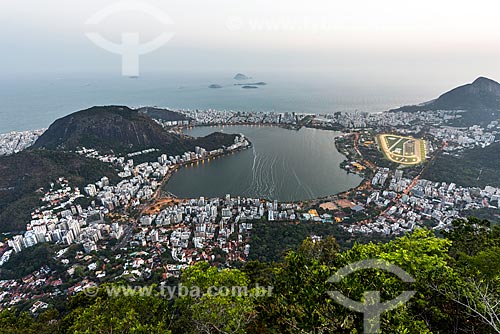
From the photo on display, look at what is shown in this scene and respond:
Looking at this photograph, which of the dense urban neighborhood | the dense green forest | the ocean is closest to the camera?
the dense green forest

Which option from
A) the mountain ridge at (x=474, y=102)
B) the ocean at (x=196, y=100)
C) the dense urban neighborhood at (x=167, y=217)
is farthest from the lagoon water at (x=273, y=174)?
the ocean at (x=196, y=100)

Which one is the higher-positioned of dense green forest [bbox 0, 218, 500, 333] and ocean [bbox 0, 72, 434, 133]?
ocean [bbox 0, 72, 434, 133]

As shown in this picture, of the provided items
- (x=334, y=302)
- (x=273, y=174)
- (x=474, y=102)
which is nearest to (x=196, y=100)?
(x=273, y=174)

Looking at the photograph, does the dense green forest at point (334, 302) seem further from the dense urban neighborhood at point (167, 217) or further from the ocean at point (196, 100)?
the ocean at point (196, 100)

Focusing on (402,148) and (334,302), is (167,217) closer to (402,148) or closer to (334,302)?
(334,302)

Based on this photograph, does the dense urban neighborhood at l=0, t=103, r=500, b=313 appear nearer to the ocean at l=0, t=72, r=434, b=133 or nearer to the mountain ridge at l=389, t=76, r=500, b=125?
the mountain ridge at l=389, t=76, r=500, b=125

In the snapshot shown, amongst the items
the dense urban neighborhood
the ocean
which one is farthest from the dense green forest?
the ocean
